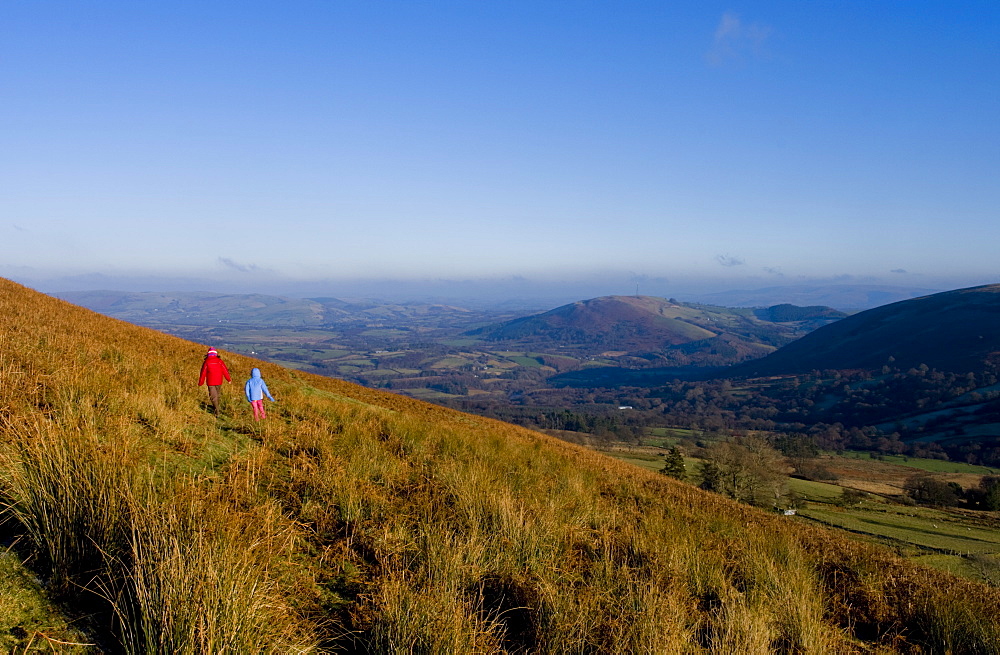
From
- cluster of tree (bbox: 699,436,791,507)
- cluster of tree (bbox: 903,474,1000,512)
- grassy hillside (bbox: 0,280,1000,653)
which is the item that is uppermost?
grassy hillside (bbox: 0,280,1000,653)

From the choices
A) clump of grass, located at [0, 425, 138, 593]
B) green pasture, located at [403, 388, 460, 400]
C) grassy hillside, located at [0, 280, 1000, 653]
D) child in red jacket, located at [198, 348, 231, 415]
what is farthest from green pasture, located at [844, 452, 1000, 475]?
green pasture, located at [403, 388, 460, 400]

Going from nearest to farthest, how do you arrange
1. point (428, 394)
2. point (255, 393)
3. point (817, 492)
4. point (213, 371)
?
point (213, 371), point (255, 393), point (817, 492), point (428, 394)

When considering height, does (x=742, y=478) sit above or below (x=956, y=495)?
above

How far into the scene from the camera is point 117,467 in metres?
3.93

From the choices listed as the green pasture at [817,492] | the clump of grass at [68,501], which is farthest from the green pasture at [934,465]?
the clump of grass at [68,501]

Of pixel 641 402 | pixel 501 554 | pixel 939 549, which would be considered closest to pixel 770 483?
pixel 939 549

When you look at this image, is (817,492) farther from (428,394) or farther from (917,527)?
(428,394)

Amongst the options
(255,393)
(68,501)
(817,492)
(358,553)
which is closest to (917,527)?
(817,492)

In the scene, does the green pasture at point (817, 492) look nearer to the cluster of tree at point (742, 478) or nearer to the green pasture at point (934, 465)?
the cluster of tree at point (742, 478)

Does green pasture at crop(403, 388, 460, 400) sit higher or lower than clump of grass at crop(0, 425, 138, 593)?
lower

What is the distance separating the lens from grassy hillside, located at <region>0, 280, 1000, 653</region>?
3.07 m

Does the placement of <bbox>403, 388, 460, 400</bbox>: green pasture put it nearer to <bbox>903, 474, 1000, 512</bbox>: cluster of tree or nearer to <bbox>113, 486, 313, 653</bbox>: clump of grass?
<bbox>903, 474, 1000, 512</bbox>: cluster of tree

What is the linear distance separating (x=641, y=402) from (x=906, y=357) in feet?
386

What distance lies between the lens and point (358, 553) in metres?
4.84
